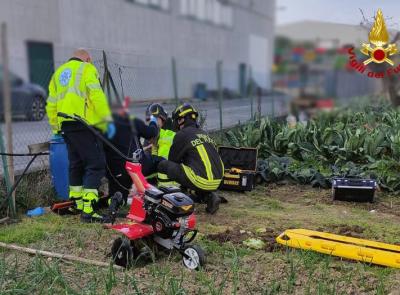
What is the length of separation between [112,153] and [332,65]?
9.26 ft

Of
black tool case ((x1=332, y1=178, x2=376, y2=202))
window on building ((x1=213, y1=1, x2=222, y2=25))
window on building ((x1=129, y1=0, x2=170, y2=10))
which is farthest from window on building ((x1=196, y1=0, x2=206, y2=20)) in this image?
black tool case ((x1=332, y1=178, x2=376, y2=202))

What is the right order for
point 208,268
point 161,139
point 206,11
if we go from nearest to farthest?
1. point 208,268
2. point 161,139
3. point 206,11

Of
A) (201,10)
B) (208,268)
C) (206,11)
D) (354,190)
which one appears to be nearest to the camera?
(208,268)

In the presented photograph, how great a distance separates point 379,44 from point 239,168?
2485mm

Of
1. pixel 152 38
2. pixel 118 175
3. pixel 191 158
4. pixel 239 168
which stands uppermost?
pixel 152 38

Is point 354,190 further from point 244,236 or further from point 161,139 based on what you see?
point 161,139

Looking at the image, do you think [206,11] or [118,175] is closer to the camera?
[118,175]

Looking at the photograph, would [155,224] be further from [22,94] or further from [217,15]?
[217,15]

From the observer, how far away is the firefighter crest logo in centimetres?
553

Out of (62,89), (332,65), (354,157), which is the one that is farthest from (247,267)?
(354,157)

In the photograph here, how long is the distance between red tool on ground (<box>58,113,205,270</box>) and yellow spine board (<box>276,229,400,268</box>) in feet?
2.96

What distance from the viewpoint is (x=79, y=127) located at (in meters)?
4.93

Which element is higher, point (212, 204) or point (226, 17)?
point (226, 17)

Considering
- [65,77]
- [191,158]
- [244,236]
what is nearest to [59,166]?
[191,158]
